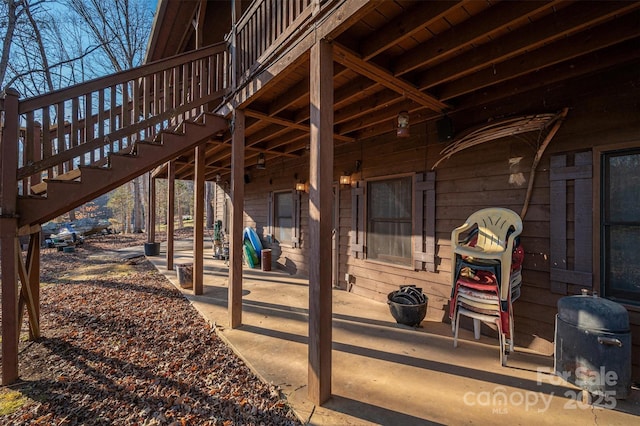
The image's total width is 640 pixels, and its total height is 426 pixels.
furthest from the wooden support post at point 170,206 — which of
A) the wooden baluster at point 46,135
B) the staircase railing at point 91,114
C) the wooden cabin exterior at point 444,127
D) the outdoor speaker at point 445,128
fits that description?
the outdoor speaker at point 445,128

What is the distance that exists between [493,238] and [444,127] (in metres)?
1.42

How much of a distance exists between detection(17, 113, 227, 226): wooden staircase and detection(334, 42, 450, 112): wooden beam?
84.2 inches

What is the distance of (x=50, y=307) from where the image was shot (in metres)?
4.02

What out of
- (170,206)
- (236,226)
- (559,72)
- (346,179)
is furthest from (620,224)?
(170,206)

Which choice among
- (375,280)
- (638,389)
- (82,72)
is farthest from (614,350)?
(82,72)

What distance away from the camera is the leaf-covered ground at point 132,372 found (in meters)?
1.91

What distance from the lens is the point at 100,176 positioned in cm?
302

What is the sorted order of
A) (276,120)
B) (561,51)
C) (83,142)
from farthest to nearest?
1. (276,120)
2. (83,142)
3. (561,51)

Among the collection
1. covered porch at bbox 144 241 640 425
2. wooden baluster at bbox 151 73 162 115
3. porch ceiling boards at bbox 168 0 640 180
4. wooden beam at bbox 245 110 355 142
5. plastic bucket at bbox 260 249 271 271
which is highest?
wooden baluster at bbox 151 73 162 115

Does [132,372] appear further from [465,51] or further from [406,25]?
[465,51]

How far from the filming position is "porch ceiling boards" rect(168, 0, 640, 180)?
6.30 ft

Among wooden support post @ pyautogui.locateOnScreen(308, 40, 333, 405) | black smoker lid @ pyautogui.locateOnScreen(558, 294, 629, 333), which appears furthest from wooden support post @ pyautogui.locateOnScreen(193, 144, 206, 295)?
black smoker lid @ pyautogui.locateOnScreen(558, 294, 629, 333)

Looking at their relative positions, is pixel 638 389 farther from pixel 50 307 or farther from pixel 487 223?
pixel 50 307

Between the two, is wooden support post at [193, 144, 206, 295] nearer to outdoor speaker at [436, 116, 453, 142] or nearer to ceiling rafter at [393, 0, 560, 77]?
ceiling rafter at [393, 0, 560, 77]
